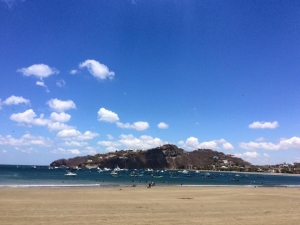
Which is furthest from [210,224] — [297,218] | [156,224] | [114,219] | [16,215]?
[16,215]

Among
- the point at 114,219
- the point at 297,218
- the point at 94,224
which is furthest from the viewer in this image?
the point at 297,218

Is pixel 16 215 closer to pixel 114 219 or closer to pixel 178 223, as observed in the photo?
pixel 114 219

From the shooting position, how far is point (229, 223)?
16.4 metres

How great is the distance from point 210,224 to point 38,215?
10.8 m

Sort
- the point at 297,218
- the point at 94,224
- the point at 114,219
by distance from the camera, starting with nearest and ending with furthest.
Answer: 1. the point at 94,224
2. the point at 114,219
3. the point at 297,218

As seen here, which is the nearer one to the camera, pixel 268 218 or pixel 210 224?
pixel 210 224

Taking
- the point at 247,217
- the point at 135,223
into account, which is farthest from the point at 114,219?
the point at 247,217

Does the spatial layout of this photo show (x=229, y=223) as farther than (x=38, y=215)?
No

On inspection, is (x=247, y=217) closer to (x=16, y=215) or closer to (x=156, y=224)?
(x=156, y=224)

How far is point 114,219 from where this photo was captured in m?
17.3

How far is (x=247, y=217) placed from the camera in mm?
18781

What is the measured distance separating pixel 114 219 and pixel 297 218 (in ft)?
39.2

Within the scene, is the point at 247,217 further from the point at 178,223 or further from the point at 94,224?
the point at 94,224

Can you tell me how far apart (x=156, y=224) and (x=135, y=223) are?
3.96 ft
